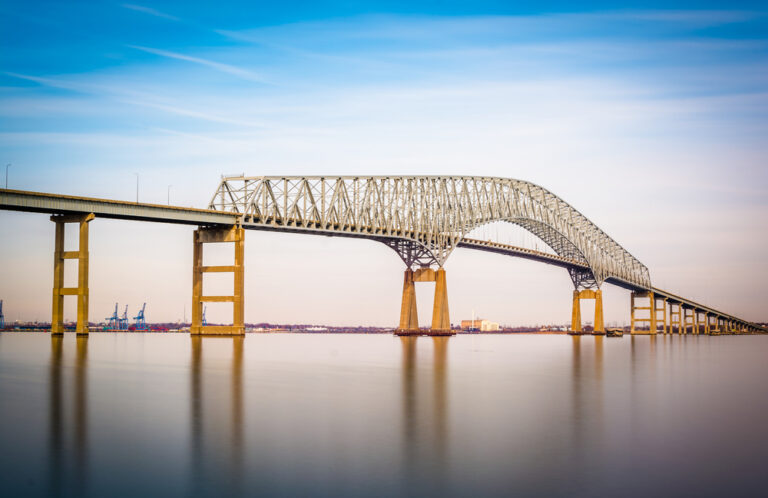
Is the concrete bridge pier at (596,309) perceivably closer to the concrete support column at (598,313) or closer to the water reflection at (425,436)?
the concrete support column at (598,313)

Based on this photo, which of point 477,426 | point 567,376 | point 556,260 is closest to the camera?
point 477,426

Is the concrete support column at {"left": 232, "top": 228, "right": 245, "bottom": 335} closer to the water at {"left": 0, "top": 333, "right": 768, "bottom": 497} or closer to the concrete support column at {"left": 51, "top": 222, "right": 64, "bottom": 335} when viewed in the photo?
the concrete support column at {"left": 51, "top": 222, "right": 64, "bottom": 335}

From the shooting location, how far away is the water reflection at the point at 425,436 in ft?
42.3

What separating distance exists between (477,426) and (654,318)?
555 feet

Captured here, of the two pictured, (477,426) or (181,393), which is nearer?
(477,426)

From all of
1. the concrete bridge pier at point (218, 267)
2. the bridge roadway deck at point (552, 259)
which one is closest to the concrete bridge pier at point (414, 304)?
the bridge roadway deck at point (552, 259)

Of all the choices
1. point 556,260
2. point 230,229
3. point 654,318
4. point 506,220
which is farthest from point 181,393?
point 654,318

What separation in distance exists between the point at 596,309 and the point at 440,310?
218 feet

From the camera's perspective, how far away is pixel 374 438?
647 inches

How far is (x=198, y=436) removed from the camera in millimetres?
16328

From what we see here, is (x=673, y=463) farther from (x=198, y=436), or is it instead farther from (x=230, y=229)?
(x=230, y=229)

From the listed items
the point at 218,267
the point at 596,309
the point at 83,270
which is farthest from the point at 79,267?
the point at 596,309

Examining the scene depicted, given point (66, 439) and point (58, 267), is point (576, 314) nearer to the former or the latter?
point (58, 267)

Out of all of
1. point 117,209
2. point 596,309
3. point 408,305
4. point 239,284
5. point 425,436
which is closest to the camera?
point 425,436
